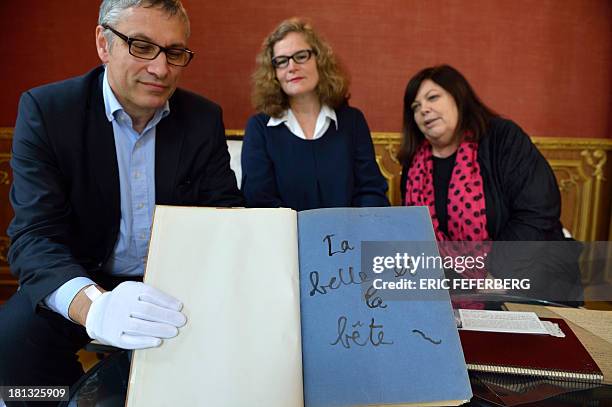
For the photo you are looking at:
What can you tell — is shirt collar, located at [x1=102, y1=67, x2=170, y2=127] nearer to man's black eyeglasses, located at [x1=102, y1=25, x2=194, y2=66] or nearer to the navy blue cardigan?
man's black eyeglasses, located at [x1=102, y1=25, x2=194, y2=66]

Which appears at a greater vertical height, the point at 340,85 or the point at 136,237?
the point at 340,85

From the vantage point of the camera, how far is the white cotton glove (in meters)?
0.68

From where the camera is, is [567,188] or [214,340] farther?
[567,188]

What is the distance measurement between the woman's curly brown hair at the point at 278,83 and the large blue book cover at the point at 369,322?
54.8 inches

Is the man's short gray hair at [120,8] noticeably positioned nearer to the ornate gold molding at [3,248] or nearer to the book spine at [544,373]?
the book spine at [544,373]

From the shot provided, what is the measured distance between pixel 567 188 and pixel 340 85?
176 centimetres

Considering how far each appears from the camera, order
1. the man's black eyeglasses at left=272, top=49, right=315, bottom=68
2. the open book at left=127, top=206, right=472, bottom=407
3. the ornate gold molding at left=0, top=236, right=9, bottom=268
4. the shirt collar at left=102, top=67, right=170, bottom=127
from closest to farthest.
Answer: the open book at left=127, top=206, right=472, bottom=407
the shirt collar at left=102, top=67, right=170, bottom=127
the man's black eyeglasses at left=272, top=49, right=315, bottom=68
the ornate gold molding at left=0, top=236, right=9, bottom=268

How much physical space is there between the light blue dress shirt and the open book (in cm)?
67

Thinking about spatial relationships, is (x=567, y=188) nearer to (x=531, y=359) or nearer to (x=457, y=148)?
(x=457, y=148)

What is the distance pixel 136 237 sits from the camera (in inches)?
54.3

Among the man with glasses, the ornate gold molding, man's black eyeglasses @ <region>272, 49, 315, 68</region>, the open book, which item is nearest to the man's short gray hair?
the man with glasses

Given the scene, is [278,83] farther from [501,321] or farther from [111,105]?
[501,321]

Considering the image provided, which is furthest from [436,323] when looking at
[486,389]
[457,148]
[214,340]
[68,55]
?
[68,55]

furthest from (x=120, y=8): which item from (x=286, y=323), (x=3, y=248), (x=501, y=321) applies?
(x=3, y=248)
